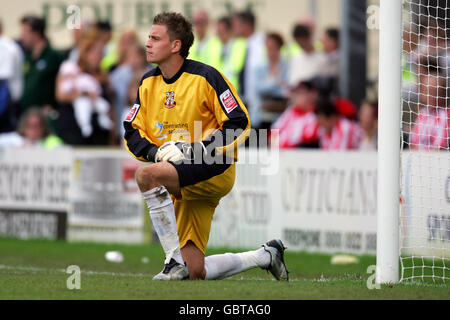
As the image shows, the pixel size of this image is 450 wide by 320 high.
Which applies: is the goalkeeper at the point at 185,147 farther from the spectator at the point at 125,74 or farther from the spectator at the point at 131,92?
the spectator at the point at 125,74

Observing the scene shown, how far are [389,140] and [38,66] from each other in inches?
430

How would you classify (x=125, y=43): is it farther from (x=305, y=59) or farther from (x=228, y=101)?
(x=228, y=101)

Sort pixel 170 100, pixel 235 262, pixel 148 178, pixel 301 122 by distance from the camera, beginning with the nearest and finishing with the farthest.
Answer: pixel 148 178, pixel 170 100, pixel 235 262, pixel 301 122

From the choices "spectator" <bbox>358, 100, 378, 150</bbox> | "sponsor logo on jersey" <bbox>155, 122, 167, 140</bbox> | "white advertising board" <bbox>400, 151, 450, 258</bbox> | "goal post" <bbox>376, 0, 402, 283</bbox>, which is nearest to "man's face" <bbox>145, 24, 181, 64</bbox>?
"sponsor logo on jersey" <bbox>155, 122, 167, 140</bbox>

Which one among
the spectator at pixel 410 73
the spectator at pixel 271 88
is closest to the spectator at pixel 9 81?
the spectator at pixel 271 88

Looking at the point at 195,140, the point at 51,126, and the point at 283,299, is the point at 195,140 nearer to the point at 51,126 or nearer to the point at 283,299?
the point at 283,299

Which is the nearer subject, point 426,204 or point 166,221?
point 166,221

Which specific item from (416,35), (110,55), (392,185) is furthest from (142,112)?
(110,55)

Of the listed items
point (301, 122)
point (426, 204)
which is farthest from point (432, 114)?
point (301, 122)

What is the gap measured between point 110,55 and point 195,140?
9.94 metres

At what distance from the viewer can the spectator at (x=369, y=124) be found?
13891mm

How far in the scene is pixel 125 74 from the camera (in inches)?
665

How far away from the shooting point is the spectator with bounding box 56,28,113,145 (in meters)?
16.7

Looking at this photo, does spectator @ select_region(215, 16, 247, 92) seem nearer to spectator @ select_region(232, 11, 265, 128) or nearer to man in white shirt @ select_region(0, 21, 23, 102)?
spectator @ select_region(232, 11, 265, 128)
